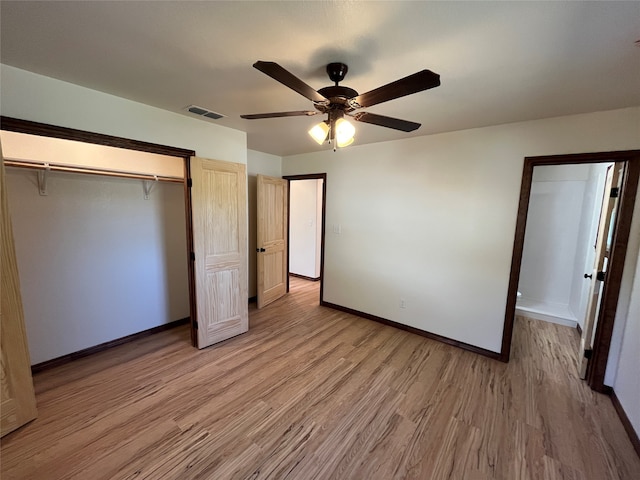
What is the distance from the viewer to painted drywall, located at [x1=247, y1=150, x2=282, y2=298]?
4.01 m

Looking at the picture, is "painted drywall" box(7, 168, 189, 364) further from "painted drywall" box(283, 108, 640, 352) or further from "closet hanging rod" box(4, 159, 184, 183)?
"painted drywall" box(283, 108, 640, 352)

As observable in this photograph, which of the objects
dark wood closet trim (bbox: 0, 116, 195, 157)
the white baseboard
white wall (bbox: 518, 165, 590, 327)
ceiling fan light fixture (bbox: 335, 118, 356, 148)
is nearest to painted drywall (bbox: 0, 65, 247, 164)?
dark wood closet trim (bbox: 0, 116, 195, 157)

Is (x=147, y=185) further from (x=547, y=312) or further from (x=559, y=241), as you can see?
(x=559, y=241)

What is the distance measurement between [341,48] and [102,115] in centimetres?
197

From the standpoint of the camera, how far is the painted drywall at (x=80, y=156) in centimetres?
214

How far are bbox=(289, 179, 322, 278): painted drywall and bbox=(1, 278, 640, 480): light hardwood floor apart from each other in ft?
8.63

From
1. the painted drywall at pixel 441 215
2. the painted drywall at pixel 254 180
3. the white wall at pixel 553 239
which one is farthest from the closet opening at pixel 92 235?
the white wall at pixel 553 239

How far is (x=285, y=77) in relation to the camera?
122 cm

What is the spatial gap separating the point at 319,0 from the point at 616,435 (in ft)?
10.8

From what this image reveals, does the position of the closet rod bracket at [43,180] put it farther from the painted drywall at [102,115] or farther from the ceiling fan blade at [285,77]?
the ceiling fan blade at [285,77]

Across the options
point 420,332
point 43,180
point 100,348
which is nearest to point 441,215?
point 420,332

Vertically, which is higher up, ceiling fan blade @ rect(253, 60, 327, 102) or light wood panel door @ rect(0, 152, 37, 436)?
ceiling fan blade @ rect(253, 60, 327, 102)

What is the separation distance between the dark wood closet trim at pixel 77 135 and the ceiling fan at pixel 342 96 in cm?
144

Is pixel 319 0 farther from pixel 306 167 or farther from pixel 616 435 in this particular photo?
pixel 616 435
